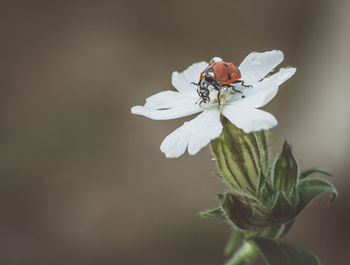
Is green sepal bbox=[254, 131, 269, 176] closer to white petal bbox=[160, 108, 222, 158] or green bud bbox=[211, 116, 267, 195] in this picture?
green bud bbox=[211, 116, 267, 195]

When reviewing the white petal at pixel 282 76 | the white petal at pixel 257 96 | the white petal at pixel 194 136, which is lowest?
the white petal at pixel 194 136

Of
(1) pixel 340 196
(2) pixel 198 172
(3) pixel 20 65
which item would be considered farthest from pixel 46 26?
(1) pixel 340 196

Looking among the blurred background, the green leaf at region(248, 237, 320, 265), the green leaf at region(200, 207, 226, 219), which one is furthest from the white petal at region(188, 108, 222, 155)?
the blurred background

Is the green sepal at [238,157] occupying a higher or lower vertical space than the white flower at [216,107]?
lower

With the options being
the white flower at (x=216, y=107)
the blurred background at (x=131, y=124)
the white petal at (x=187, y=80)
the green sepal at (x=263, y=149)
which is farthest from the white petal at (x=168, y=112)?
the blurred background at (x=131, y=124)

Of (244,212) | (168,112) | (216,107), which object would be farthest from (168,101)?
(244,212)

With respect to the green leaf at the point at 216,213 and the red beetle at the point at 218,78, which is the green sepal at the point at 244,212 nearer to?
the green leaf at the point at 216,213

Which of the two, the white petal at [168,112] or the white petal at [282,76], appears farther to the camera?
the white petal at [168,112]
